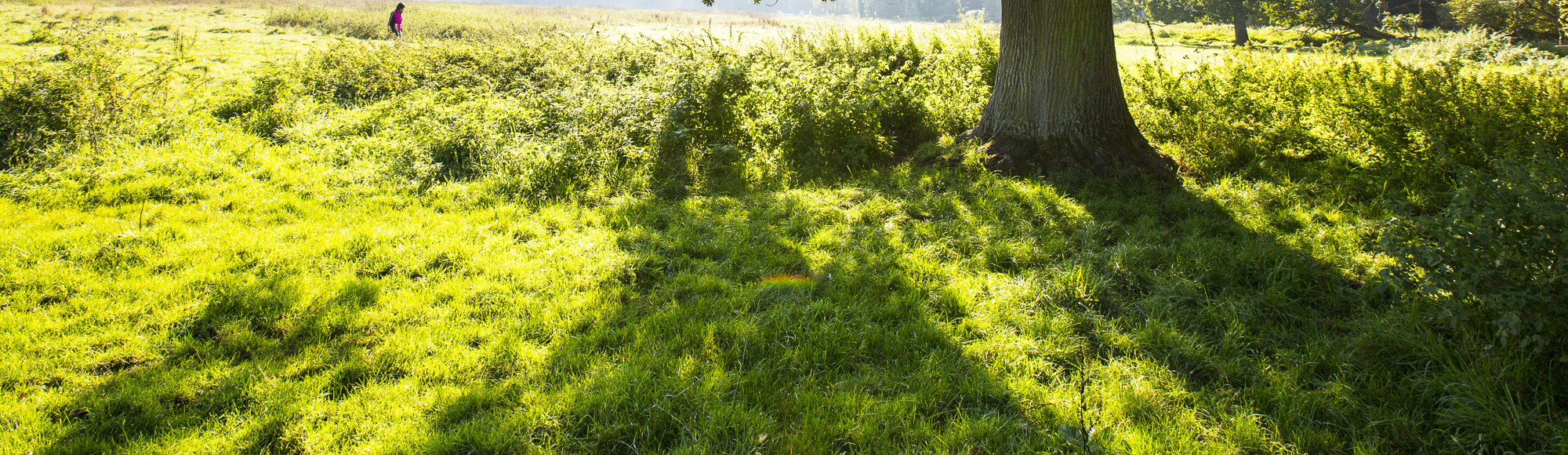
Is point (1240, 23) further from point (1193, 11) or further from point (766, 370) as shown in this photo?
point (766, 370)

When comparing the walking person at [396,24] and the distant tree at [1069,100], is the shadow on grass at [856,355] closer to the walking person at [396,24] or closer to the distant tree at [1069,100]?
the distant tree at [1069,100]

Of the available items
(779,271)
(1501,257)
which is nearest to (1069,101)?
(779,271)

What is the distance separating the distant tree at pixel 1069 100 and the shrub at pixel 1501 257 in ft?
10.5

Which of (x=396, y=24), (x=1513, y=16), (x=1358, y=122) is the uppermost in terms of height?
(x=396, y=24)

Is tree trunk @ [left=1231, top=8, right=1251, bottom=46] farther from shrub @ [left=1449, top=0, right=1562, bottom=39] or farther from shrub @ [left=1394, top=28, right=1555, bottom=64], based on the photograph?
shrub @ [left=1394, top=28, right=1555, bottom=64]

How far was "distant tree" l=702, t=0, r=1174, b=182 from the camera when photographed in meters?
6.73

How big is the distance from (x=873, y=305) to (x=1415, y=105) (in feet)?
17.5

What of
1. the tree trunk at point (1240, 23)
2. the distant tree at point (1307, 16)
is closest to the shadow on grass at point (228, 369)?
the distant tree at point (1307, 16)

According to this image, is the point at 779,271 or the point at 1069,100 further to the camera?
the point at 1069,100

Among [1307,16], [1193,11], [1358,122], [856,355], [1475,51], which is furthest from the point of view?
[1193,11]

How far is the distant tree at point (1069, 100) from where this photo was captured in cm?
673

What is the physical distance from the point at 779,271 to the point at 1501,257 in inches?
150

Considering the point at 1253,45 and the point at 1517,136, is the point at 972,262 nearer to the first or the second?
the point at 1517,136

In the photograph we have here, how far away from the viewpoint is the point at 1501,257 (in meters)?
3.13
